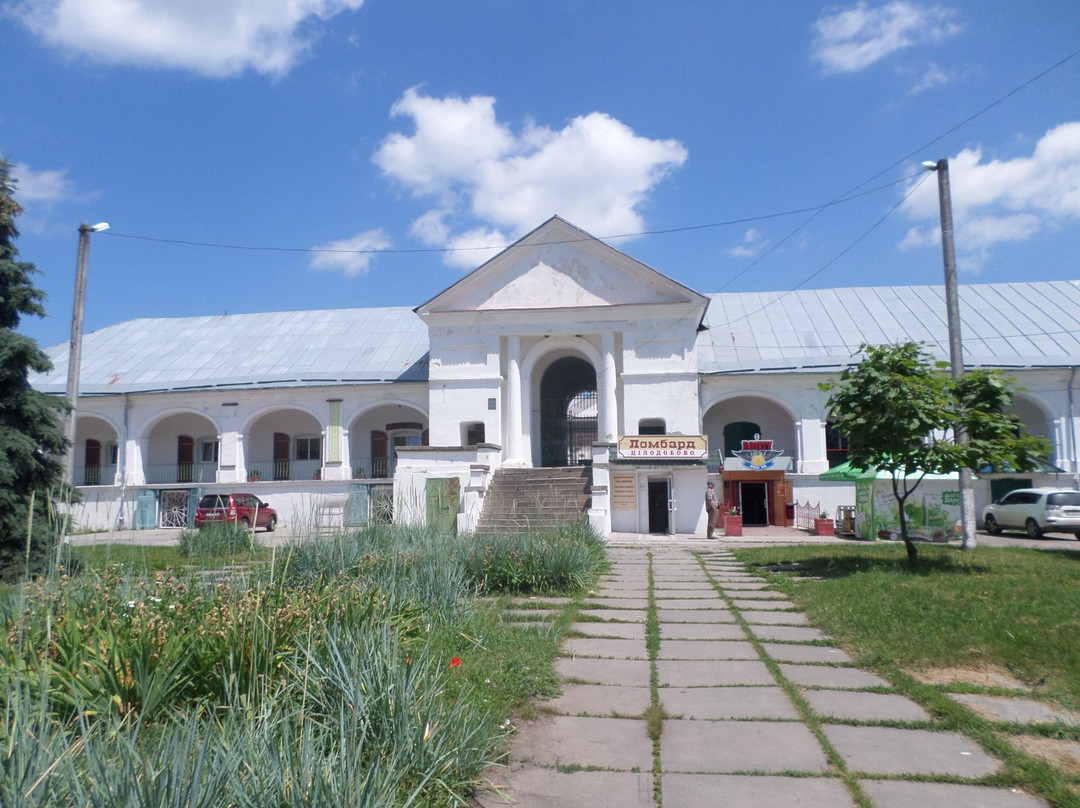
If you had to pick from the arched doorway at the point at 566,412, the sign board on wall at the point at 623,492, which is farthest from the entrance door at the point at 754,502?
the arched doorway at the point at 566,412

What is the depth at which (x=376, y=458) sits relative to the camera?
28.4m

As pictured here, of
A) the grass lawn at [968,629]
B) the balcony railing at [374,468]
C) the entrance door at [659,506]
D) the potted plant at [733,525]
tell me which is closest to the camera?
the grass lawn at [968,629]

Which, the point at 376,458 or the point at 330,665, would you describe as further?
the point at 376,458

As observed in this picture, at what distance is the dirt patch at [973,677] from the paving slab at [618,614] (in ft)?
9.74

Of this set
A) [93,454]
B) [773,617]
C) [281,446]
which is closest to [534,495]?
[773,617]

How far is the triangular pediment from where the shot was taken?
23.6 metres

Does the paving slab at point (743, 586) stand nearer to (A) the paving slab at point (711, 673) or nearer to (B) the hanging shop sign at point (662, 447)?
(A) the paving slab at point (711, 673)

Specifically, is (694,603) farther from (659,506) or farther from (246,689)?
(659,506)

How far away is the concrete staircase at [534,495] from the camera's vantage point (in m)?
19.3

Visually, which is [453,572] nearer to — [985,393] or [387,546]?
[387,546]

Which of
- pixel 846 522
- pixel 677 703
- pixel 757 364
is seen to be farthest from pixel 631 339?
pixel 677 703

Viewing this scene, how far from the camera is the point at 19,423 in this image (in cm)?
1134

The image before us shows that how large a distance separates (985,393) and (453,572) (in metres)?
9.08

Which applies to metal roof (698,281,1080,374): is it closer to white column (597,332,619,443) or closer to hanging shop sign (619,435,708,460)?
white column (597,332,619,443)
